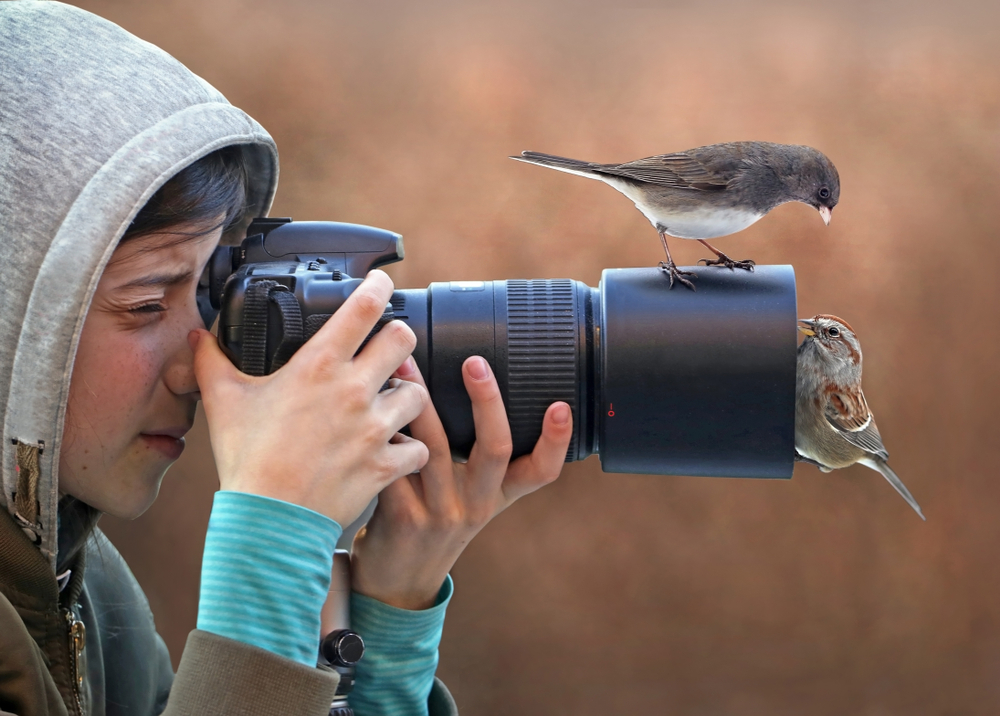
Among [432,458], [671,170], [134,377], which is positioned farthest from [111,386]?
[671,170]

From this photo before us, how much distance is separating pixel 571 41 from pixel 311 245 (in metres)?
0.84

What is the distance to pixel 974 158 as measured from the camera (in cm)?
128

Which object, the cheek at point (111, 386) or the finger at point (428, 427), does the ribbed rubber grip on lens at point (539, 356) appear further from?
the cheek at point (111, 386)

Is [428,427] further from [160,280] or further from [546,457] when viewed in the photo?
[160,280]

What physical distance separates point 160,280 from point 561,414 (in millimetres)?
293

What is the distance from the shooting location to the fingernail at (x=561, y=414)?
634 mm

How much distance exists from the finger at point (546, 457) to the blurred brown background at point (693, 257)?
0.69 meters

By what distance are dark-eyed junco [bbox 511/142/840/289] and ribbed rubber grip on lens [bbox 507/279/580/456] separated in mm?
146

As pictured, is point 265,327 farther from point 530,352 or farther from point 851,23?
point 851,23

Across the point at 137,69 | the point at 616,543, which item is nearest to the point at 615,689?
the point at 616,543

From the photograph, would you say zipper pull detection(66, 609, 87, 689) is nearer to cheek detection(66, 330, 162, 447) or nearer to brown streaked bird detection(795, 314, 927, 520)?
cheek detection(66, 330, 162, 447)

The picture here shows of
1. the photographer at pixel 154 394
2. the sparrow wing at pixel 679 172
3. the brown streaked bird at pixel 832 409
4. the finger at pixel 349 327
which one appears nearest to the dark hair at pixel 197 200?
the photographer at pixel 154 394

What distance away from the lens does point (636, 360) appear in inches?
24.5

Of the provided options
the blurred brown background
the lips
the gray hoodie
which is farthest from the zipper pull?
the blurred brown background
